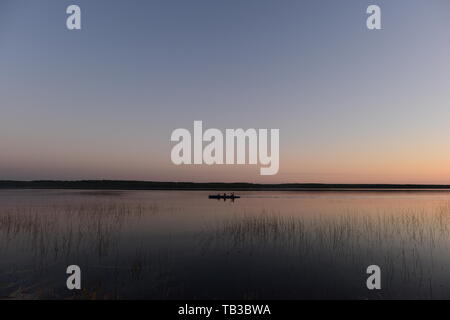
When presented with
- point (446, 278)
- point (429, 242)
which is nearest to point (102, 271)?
point (446, 278)

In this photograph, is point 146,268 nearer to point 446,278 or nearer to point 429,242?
point 446,278

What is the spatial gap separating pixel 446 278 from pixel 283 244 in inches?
333

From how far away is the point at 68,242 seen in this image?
18.5 metres

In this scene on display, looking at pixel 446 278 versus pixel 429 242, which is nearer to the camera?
pixel 446 278

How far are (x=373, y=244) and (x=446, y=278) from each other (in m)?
6.21

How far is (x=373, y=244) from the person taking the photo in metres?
18.9
